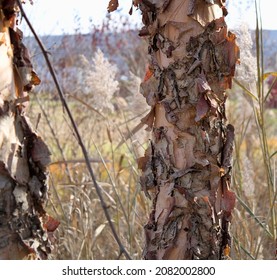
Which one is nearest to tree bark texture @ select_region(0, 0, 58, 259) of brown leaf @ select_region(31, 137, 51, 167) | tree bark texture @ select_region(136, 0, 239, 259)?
brown leaf @ select_region(31, 137, 51, 167)

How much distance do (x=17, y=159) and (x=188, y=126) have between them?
1.03 feet

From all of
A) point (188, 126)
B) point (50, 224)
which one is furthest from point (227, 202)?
point (50, 224)

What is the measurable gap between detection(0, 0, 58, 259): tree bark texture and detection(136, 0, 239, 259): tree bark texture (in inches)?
8.9

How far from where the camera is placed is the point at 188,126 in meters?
1.08

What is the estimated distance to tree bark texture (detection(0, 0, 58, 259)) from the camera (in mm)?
941

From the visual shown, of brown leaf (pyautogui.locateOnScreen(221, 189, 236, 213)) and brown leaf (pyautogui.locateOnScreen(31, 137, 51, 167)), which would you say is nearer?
brown leaf (pyautogui.locateOnScreen(31, 137, 51, 167))

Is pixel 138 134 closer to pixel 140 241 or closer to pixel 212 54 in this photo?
pixel 140 241

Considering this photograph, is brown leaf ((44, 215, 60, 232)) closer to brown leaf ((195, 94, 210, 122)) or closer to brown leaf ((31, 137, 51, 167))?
brown leaf ((31, 137, 51, 167))

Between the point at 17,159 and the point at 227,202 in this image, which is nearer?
the point at 17,159

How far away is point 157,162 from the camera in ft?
3.64

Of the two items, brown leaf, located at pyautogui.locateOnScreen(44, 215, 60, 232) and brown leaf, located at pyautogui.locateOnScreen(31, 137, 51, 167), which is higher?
brown leaf, located at pyautogui.locateOnScreen(31, 137, 51, 167)

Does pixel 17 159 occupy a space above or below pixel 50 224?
above

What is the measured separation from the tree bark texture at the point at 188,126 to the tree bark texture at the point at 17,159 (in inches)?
8.9

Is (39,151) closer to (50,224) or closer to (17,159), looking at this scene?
(17,159)
